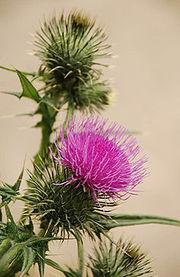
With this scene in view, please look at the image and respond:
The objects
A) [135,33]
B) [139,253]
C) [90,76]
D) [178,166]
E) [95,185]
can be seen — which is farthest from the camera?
[135,33]

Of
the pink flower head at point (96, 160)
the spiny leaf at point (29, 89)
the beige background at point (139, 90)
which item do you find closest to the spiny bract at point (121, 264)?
the pink flower head at point (96, 160)

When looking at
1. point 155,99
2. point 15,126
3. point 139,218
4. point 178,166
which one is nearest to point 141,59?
point 155,99

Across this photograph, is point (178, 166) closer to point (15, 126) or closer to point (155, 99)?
point (155, 99)

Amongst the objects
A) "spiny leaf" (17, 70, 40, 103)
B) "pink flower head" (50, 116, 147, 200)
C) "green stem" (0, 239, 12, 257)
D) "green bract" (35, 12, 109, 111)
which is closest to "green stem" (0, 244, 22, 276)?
"green stem" (0, 239, 12, 257)

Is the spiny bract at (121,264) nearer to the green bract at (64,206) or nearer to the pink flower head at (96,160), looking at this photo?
the green bract at (64,206)

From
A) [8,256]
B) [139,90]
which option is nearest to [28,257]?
[8,256]

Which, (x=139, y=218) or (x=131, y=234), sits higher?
(x=139, y=218)

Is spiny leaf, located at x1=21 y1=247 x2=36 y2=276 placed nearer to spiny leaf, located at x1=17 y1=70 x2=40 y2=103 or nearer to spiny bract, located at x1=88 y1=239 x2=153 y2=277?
spiny bract, located at x1=88 y1=239 x2=153 y2=277
